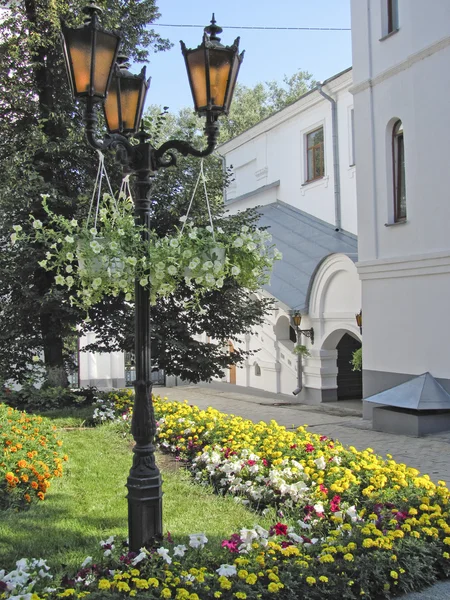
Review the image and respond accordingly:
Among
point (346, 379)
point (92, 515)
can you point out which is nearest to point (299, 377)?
point (346, 379)

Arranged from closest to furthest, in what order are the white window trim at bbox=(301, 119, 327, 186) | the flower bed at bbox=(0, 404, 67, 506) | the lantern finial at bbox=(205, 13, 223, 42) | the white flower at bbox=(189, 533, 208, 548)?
the white flower at bbox=(189, 533, 208, 548), the lantern finial at bbox=(205, 13, 223, 42), the flower bed at bbox=(0, 404, 67, 506), the white window trim at bbox=(301, 119, 327, 186)

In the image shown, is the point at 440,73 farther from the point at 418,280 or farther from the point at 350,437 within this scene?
the point at 350,437

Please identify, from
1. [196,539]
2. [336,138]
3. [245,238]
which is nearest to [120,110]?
[245,238]

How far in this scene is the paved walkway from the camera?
739cm

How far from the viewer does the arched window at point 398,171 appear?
11.1m

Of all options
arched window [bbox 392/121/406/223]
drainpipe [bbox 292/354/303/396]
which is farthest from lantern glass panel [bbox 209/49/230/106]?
drainpipe [bbox 292/354/303/396]

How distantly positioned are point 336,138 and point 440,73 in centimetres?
765

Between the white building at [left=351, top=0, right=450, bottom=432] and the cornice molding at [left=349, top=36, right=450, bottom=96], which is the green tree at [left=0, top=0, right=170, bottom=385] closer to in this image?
the cornice molding at [left=349, top=36, right=450, bottom=96]

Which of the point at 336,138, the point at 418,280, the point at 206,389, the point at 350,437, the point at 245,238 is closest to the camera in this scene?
the point at 245,238

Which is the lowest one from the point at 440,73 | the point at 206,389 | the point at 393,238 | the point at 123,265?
the point at 206,389

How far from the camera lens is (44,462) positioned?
616 cm

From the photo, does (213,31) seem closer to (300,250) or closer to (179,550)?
(179,550)

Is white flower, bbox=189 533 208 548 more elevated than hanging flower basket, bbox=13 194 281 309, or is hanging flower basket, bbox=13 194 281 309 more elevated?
hanging flower basket, bbox=13 194 281 309

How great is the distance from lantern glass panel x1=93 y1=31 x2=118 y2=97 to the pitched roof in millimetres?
11421
